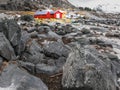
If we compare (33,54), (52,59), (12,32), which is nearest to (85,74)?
(52,59)

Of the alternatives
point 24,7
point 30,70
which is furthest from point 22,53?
point 24,7

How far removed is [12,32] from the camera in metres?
23.1

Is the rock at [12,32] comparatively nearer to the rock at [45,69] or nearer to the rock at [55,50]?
the rock at [55,50]

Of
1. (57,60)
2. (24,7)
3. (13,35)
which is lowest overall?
(24,7)

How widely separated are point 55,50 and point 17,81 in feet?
24.5

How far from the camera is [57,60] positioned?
22.0m

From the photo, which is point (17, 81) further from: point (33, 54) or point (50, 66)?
point (33, 54)

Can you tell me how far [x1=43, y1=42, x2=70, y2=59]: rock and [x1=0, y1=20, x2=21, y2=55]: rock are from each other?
2.22m

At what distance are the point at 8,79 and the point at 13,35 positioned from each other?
672cm

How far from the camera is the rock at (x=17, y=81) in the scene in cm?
1611

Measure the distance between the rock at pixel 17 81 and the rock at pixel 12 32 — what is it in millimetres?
5009

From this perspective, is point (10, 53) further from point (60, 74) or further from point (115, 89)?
point (115, 89)

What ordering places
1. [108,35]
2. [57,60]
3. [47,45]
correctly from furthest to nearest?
[108,35], [47,45], [57,60]

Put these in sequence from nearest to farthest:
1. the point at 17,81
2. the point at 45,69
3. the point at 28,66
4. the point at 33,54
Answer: the point at 17,81
the point at 28,66
the point at 45,69
the point at 33,54
